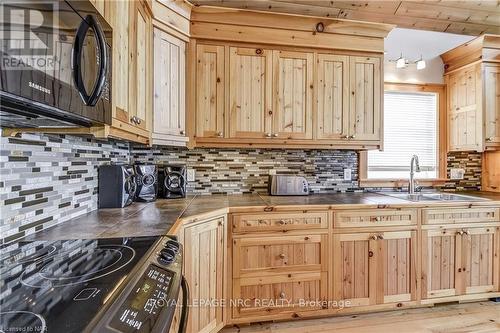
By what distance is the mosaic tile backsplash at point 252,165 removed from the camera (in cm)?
245

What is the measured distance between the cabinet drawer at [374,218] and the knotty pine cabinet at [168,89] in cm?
135

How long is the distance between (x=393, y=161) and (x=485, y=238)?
98 cm

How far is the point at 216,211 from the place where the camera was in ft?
5.75

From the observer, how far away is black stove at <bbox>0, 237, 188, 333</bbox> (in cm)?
57

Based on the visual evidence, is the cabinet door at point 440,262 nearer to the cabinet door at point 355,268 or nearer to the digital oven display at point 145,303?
the cabinet door at point 355,268

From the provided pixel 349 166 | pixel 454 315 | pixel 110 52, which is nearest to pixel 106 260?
pixel 110 52

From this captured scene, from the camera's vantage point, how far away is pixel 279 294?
1967 millimetres

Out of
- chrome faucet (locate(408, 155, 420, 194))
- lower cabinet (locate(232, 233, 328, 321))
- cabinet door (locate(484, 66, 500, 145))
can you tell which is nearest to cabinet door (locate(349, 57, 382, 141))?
chrome faucet (locate(408, 155, 420, 194))

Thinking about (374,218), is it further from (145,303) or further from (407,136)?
(145,303)

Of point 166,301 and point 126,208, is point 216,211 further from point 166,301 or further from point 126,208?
point 166,301

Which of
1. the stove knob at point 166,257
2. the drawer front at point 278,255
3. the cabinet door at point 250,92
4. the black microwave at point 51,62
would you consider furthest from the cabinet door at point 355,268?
the black microwave at point 51,62

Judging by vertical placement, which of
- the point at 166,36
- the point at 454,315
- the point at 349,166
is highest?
the point at 166,36

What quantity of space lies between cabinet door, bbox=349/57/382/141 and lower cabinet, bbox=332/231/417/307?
86 centimetres

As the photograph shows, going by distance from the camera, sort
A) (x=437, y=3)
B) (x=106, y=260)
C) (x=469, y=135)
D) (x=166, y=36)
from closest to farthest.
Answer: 1. (x=106, y=260)
2. (x=166, y=36)
3. (x=437, y=3)
4. (x=469, y=135)
